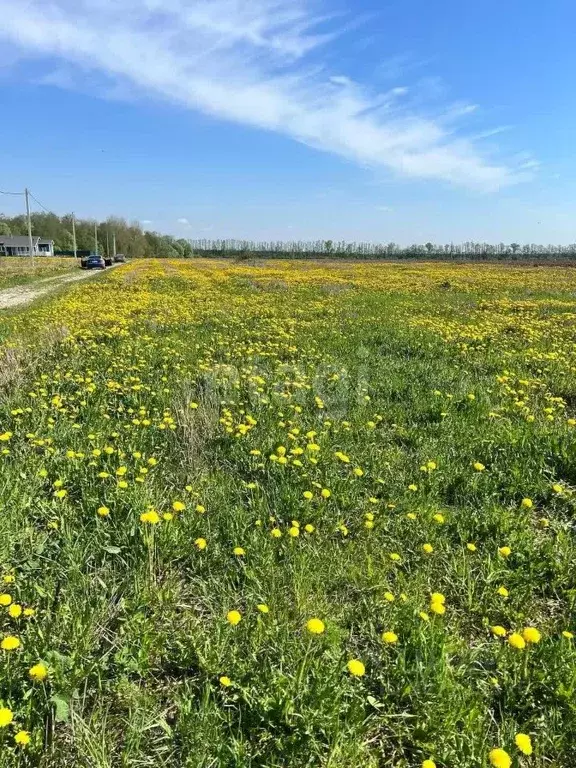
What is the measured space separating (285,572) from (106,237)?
118m

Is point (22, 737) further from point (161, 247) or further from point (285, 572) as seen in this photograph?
point (161, 247)

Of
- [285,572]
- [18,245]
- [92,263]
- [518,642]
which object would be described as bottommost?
[285,572]

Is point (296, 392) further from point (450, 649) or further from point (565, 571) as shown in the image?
point (450, 649)

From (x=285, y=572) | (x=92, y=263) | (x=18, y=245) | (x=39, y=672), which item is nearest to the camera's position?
(x=39, y=672)

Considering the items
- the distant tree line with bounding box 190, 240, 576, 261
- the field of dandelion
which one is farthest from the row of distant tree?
the field of dandelion

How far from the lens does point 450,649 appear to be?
256 centimetres

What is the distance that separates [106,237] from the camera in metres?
109

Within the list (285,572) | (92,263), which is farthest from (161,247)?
(285,572)

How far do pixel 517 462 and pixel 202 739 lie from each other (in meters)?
3.60

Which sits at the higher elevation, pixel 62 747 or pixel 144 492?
pixel 144 492

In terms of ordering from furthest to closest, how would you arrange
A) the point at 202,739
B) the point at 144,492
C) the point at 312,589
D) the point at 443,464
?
the point at 443,464 < the point at 144,492 < the point at 312,589 < the point at 202,739

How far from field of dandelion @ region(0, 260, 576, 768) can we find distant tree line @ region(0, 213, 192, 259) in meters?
110

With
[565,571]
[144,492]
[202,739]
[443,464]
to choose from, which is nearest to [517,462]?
[443,464]

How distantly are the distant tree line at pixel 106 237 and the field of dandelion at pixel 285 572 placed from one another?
10954cm
